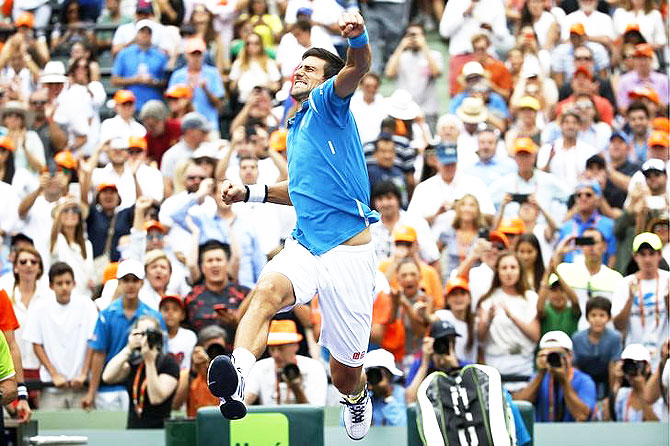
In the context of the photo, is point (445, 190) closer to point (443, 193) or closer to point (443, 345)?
point (443, 193)

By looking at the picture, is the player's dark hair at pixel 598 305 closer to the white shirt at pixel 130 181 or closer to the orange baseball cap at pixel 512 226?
the orange baseball cap at pixel 512 226

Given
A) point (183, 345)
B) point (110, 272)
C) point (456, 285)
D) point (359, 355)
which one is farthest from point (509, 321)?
point (359, 355)

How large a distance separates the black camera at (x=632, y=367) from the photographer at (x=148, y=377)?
11.3 ft

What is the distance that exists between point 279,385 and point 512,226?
3.07m

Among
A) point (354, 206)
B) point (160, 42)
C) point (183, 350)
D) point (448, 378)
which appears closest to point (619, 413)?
point (448, 378)

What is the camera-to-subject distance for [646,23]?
1847 cm

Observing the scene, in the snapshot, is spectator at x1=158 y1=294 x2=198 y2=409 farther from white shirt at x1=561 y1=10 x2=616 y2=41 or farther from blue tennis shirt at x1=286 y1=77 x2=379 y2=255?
white shirt at x1=561 y1=10 x2=616 y2=41

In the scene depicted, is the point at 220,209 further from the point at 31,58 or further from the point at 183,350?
the point at 31,58

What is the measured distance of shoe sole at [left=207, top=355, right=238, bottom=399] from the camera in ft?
25.5

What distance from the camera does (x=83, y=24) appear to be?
19.0 m

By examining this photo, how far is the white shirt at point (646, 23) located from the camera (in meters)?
18.4

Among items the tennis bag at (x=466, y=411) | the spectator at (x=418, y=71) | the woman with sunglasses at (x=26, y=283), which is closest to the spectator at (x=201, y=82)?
the spectator at (x=418, y=71)

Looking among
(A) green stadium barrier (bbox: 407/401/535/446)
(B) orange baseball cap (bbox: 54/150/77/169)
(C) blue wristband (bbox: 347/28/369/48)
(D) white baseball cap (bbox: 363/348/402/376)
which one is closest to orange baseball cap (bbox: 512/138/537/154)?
(D) white baseball cap (bbox: 363/348/402/376)

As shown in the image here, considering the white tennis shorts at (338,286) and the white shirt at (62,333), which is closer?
the white tennis shorts at (338,286)
